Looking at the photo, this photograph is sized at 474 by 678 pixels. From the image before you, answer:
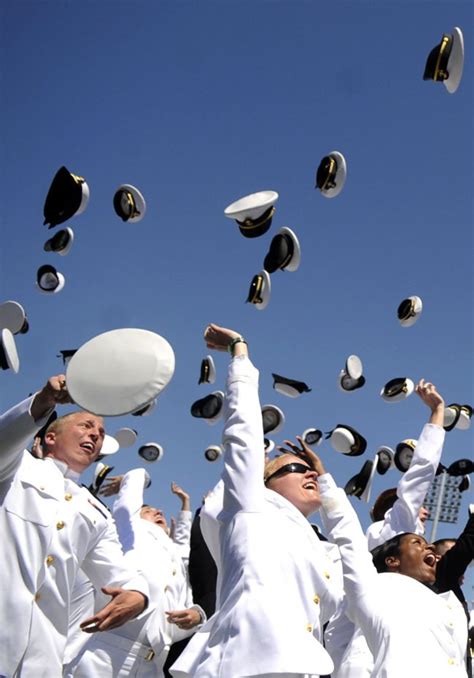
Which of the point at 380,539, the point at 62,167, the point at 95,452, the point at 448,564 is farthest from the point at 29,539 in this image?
the point at 62,167

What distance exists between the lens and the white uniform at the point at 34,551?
5008 mm

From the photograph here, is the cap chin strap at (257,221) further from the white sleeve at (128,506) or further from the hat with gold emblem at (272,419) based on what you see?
the hat with gold emblem at (272,419)

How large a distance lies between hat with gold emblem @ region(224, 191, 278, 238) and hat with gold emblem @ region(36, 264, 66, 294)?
10.2 ft

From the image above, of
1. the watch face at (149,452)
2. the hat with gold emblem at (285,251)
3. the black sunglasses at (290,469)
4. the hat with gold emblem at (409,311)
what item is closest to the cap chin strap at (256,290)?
the hat with gold emblem at (285,251)

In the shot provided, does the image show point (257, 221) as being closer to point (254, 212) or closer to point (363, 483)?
point (254, 212)

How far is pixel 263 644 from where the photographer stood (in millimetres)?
4230

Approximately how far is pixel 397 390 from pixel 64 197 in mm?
4905

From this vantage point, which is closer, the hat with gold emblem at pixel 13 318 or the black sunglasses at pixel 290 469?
the black sunglasses at pixel 290 469

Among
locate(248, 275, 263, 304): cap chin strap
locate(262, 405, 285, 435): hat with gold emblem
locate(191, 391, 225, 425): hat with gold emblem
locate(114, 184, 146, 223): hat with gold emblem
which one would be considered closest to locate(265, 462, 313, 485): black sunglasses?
locate(248, 275, 263, 304): cap chin strap

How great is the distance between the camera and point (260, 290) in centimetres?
1134

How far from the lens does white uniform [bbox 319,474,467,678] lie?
5273 mm

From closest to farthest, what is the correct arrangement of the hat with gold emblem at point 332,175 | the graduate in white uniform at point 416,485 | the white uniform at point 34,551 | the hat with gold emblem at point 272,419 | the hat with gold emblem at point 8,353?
the white uniform at point 34,551 < the graduate in white uniform at point 416,485 < the hat with gold emblem at point 8,353 < the hat with gold emblem at point 332,175 < the hat with gold emblem at point 272,419

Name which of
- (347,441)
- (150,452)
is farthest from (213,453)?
(347,441)

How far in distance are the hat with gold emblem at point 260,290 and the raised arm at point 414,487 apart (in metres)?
3.45
